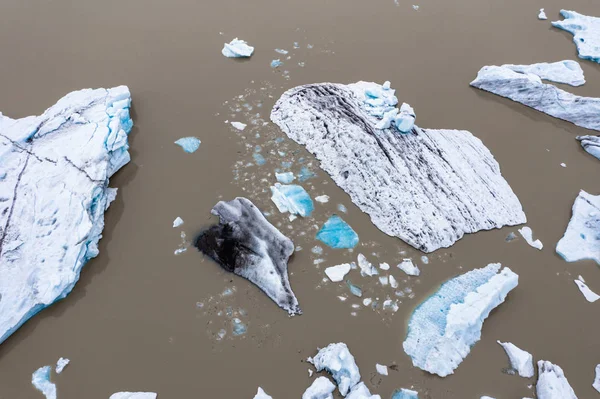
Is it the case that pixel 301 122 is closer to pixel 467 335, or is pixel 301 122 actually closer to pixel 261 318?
pixel 261 318

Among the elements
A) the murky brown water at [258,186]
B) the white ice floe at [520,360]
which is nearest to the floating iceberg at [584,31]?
the murky brown water at [258,186]

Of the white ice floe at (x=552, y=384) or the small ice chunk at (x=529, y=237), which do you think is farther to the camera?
the small ice chunk at (x=529, y=237)

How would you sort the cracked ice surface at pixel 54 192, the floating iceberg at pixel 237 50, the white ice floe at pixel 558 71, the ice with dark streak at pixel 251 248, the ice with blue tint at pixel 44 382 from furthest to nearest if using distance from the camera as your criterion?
1. the white ice floe at pixel 558 71
2. the floating iceberg at pixel 237 50
3. the ice with dark streak at pixel 251 248
4. the cracked ice surface at pixel 54 192
5. the ice with blue tint at pixel 44 382

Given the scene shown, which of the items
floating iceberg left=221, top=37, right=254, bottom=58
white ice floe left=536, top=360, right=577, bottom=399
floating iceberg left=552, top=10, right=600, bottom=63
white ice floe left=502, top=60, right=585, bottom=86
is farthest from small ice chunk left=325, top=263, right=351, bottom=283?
floating iceberg left=552, top=10, right=600, bottom=63

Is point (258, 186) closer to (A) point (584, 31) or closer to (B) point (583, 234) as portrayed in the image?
(B) point (583, 234)

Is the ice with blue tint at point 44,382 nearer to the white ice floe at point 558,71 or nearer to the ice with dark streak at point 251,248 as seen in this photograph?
the ice with dark streak at point 251,248

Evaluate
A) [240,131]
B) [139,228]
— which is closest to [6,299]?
[139,228]
